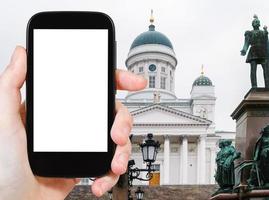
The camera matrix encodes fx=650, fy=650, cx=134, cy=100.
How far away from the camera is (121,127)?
1886 millimetres

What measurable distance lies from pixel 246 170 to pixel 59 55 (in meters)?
6.85

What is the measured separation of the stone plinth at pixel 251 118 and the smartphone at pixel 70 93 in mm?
6796

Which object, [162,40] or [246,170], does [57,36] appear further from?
[162,40]

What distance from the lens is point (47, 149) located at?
1902 mm

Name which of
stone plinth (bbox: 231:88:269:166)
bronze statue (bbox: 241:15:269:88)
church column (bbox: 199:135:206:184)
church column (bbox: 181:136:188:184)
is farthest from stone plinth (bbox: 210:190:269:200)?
church column (bbox: 199:135:206:184)

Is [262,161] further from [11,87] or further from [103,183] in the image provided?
[11,87]

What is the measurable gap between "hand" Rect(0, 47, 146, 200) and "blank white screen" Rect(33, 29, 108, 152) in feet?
0.17

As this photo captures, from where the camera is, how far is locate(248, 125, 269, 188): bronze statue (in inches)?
318

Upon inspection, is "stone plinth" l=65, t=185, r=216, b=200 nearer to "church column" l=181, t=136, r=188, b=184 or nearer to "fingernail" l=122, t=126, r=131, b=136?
"fingernail" l=122, t=126, r=131, b=136

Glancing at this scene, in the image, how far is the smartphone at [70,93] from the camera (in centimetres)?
189

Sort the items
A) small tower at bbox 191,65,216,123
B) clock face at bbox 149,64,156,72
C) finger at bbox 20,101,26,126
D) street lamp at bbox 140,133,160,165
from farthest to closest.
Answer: clock face at bbox 149,64,156,72 → small tower at bbox 191,65,216,123 → street lamp at bbox 140,133,160,165 → finger at bbox 20,101,26,126

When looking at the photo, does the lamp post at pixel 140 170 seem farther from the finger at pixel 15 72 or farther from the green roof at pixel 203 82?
the green roof at pixel 203 82

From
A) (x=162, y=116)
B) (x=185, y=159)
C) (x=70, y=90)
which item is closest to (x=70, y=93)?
(x=70, y=90)

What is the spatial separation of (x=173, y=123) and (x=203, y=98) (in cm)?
780
